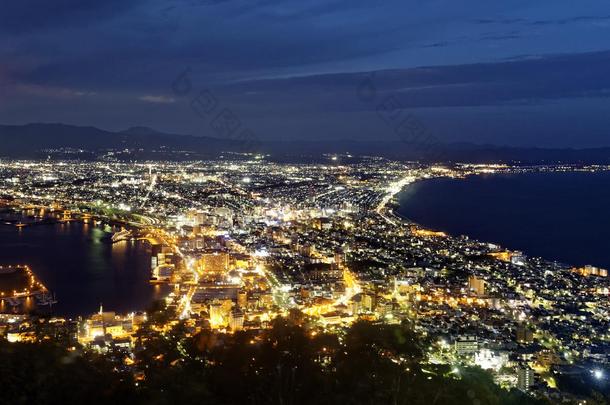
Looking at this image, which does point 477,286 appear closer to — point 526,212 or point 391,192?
point 526,212

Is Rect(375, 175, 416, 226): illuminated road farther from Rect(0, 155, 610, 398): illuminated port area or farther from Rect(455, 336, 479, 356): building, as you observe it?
Rect(455, 336, 479, 356): building

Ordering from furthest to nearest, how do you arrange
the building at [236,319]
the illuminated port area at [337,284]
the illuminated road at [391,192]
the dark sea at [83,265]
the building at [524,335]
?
1. the illuminated road at [391,192]
2. the dark sea at [83,265]
3. the building at [524,335]
4. the building at [236,319]
5. the illuminated port area at [337,284]

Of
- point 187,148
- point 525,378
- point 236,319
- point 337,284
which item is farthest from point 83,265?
point 187,148

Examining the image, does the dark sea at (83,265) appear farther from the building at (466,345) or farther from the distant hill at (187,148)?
the distant hill at (187,148)

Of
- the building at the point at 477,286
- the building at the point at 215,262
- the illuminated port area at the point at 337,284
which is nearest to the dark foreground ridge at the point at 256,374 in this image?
the illuminated port area at the point at 337,284

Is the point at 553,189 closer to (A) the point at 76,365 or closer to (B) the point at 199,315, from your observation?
(B) the point at 199,315
